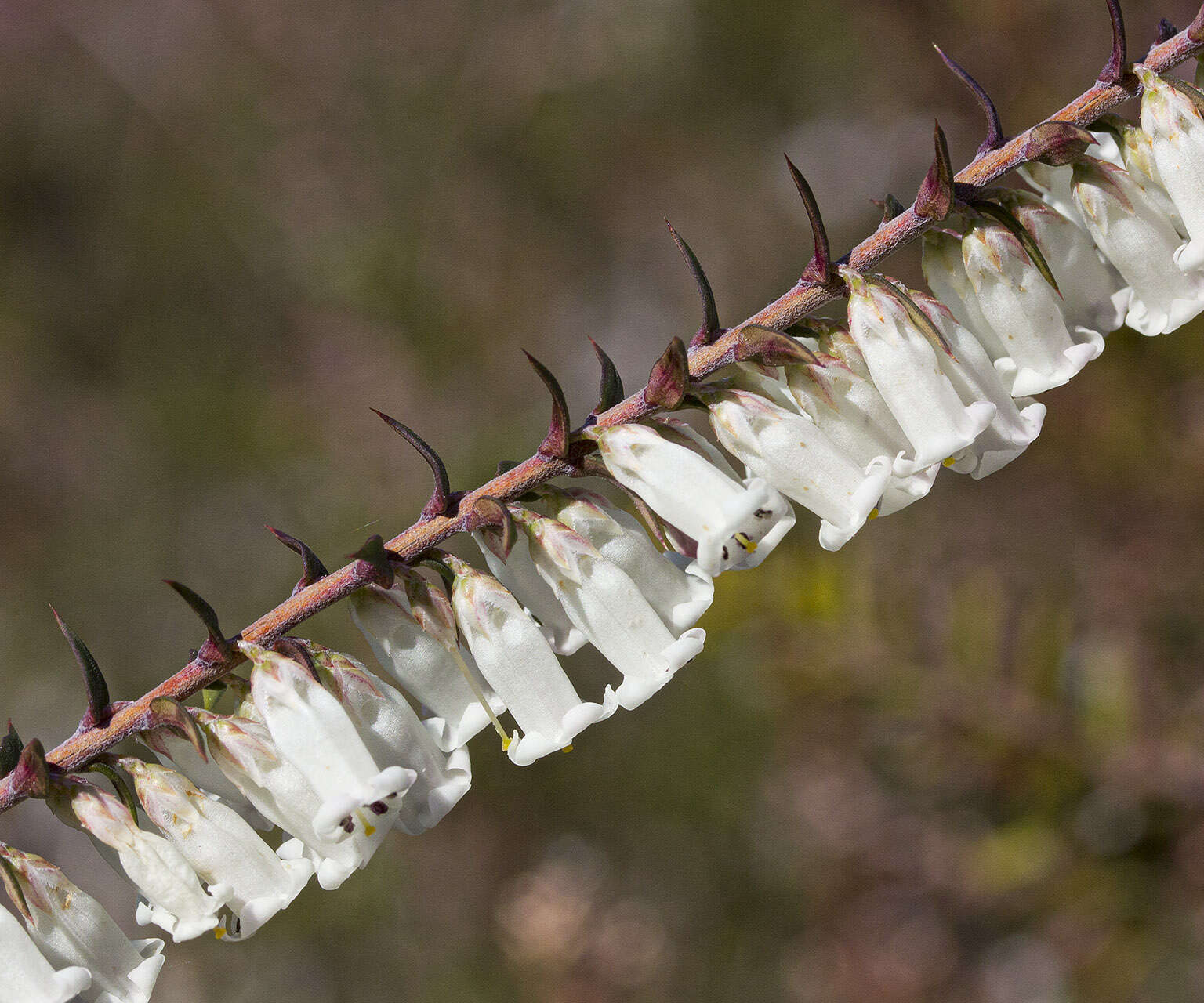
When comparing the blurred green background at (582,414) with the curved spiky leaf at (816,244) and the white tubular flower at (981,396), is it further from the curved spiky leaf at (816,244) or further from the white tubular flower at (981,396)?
the curved spiky leaf at (816,244)

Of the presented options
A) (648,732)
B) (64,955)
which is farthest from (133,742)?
(648,732)

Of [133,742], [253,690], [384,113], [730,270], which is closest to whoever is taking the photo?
[253,690]

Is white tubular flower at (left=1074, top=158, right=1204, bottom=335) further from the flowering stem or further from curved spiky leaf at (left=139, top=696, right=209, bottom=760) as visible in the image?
curved spiky leaf at (left=139, top=696, right=209, bottom=760)

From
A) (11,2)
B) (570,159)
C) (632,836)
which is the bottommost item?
(632,836)

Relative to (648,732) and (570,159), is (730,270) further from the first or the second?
(648,732)

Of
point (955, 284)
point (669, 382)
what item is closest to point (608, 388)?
point (669, 382)

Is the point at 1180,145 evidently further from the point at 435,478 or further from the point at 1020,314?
the point at 435,478

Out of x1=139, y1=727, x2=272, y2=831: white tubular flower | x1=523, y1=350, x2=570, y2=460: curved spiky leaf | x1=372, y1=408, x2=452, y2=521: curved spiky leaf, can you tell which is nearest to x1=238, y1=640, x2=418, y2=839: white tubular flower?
x1=139, y1=727, x2=272, y2=831: white tubular flower
